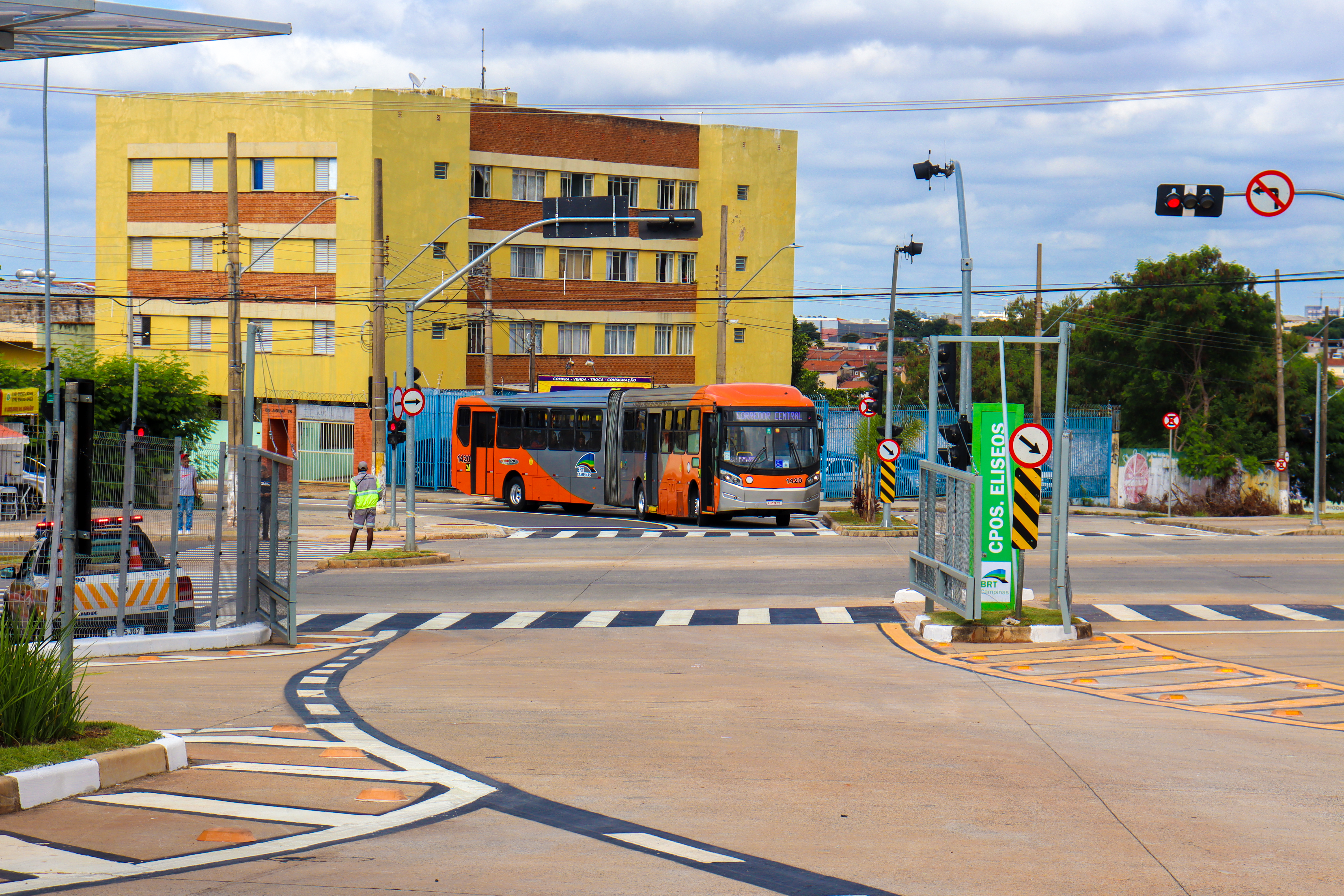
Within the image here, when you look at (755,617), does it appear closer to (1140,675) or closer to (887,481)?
(1140,675)

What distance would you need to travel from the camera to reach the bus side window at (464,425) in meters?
44.2

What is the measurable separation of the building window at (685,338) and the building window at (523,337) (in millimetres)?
6646

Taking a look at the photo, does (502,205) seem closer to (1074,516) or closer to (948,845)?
(1074,516)

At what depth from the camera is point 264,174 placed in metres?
55.6

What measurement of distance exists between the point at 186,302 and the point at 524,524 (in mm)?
25070

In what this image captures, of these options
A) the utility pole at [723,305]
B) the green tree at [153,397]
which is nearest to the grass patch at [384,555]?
the green tree at [153,397]

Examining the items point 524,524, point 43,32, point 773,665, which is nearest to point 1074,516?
point 524,524

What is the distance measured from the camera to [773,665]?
531 inches

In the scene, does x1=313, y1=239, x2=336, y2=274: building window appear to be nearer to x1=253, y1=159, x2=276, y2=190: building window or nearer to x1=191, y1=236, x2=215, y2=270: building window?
x1=253, y1=159, x2=276, y2=190: building window

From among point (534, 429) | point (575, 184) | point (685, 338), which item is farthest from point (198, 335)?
point (534, 429)

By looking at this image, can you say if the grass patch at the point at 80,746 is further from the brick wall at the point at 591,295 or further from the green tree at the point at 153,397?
the brick wall at the point at 591,295

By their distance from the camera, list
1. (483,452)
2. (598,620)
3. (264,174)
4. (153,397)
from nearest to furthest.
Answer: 1. (598,620)
2. (153,397)
3. (483,452)
4. (264,174)

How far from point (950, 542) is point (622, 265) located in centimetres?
4886

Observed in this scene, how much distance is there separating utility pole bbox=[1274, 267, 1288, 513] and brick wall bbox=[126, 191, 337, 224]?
120 feet
